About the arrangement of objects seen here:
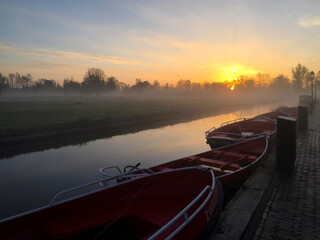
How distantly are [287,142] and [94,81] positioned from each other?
85457 millimetres

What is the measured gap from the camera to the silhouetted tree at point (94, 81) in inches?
3457

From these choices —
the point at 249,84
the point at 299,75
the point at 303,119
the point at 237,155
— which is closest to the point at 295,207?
the point at 237,155

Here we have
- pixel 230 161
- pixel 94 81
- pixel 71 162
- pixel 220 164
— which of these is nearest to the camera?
pixel 220 164

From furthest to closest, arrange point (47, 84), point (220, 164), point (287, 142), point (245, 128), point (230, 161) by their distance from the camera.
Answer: point (47, 84) < point (245, 128) < point (230, 161) < point (220, 164) < point (287, 142)

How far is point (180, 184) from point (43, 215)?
157 inches

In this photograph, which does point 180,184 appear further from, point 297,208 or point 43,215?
point 43,215

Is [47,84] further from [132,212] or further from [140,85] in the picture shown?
[132,212]

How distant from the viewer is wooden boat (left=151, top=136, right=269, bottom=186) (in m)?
9.26

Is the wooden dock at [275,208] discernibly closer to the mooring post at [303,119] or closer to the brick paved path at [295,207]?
the brick paved path at [295,207]

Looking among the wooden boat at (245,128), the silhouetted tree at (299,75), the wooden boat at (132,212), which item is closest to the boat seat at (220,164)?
the wooden boat at (132,212)

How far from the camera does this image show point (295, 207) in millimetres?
6059

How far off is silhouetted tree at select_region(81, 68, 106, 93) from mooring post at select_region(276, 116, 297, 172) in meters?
85.3

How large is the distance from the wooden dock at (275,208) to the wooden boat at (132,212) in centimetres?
46

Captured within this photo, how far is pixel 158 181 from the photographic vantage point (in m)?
7.39
